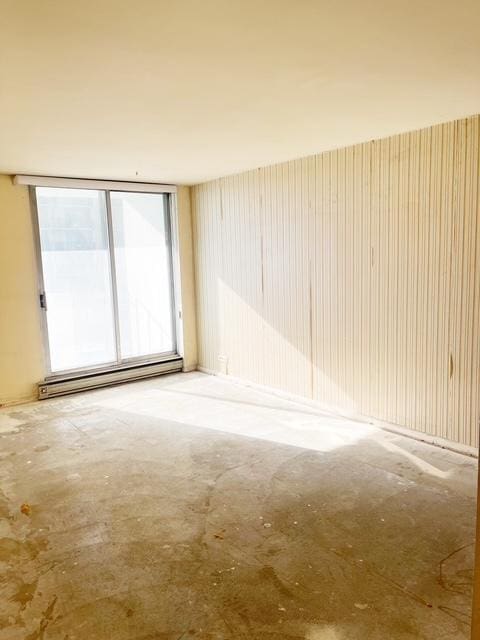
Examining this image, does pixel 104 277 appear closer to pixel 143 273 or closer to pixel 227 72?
pixel 143 273

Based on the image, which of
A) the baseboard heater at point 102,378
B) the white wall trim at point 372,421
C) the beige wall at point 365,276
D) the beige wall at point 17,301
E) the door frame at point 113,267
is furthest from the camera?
the baseboard heater at point 102,378

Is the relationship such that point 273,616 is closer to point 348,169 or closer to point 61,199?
point 348,169

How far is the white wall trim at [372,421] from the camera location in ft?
12.3

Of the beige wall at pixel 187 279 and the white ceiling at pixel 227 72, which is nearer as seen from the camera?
the white ceiling at pixel 227 72

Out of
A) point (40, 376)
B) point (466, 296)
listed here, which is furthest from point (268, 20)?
point (40, 376)

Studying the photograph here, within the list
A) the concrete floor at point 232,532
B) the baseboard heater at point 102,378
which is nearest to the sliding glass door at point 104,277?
the baseboard heater at point 102,378

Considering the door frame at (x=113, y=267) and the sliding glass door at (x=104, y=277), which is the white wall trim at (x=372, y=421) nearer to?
the door frame at (x=113, y=267)

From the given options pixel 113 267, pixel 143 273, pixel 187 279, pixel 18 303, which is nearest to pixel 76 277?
pixel 113 267

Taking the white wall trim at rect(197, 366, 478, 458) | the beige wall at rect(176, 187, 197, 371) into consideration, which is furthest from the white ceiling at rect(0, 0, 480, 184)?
the white wall trim at rect(197, 366, 478, 458)

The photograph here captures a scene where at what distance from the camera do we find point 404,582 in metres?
2.33

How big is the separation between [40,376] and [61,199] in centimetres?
203

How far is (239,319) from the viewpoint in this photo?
582 centimetres

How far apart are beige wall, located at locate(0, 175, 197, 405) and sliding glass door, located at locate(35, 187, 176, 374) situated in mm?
156

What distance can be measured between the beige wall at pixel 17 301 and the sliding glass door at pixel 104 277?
16cm
